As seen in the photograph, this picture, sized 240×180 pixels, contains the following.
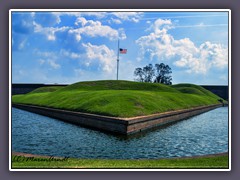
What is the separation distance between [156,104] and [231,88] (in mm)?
19525

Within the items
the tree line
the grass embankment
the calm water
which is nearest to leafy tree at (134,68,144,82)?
the tree line

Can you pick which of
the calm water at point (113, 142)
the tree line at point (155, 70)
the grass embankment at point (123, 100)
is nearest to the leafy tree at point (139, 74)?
the tree line at point (155, 70)

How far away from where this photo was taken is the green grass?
43.4 feet

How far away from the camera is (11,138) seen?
44.6ft

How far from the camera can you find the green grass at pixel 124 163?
520 inches

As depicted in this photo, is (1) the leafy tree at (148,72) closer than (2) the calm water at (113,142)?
No

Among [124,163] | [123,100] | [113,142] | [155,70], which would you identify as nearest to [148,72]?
A: [155,70]

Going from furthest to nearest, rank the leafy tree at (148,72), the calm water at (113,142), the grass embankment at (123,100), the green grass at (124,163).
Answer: the grass embankment at (123,100) < the leafy tree at (148,72) < the calm water at (113,142) < the green grass at (124,163)

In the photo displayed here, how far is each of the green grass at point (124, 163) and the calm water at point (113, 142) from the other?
1.32 m

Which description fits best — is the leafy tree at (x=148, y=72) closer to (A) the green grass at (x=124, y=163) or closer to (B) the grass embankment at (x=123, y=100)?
(A) the green grass at (x=124, y=163)

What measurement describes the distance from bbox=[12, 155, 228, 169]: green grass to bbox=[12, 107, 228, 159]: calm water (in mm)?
1321

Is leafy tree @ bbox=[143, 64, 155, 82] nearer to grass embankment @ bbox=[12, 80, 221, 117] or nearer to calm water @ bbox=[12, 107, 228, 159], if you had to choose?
calm water @ bbox=[12, 107, 228, 159]
